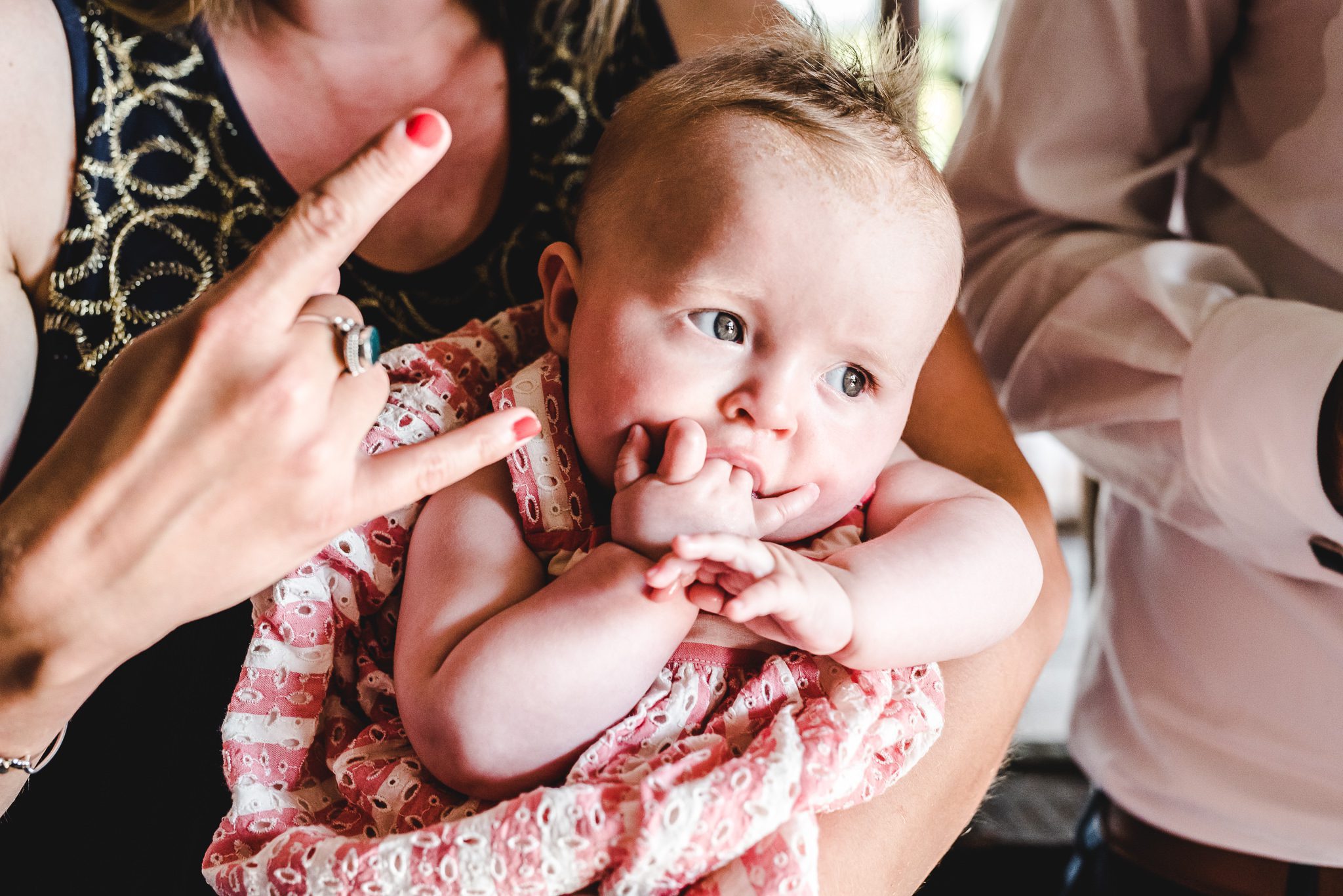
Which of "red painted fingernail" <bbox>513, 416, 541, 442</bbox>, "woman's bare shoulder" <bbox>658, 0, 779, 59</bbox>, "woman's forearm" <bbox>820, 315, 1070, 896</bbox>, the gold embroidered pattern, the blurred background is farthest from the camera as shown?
the blurred background

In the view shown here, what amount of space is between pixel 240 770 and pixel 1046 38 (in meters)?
1.46

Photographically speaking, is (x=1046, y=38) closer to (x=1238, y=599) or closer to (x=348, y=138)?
(x=1238, y=599)

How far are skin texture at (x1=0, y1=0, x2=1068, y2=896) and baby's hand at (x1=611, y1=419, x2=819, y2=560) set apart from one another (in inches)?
12.9

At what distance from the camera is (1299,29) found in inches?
48.9

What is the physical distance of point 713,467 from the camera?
2.86 feet

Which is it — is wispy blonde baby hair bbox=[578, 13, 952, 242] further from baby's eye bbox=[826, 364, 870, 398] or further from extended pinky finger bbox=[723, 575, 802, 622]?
extended pinky finger bbox=[723, 575, 802, 622]

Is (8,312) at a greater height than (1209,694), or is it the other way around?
(8,312)

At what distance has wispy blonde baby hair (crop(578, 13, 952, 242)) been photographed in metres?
1.00

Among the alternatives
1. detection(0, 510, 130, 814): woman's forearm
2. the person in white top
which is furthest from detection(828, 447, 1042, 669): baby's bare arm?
detection(0, 510, 130, 814): woman's forearm

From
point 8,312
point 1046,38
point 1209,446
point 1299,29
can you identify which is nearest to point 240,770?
point 8,312

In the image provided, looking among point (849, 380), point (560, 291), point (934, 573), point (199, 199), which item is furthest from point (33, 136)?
point (934, 573)

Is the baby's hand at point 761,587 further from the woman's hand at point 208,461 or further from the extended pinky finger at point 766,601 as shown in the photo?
the woman's hand at point 208,461

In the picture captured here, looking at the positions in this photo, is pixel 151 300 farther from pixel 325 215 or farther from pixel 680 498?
pixel 680 498

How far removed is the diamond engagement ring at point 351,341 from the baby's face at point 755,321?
288 millimetres
